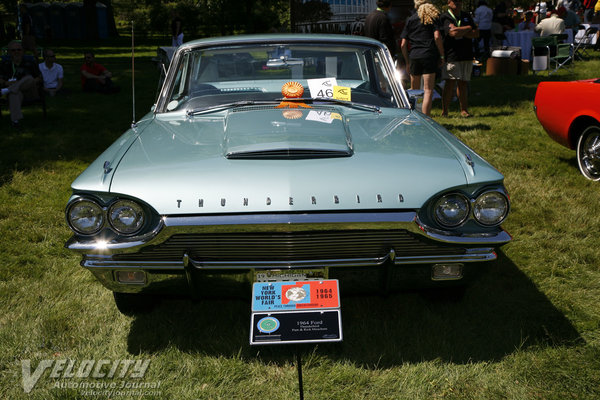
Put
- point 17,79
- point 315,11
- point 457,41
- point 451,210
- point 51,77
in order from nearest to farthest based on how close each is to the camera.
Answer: point 451,210, point 457,41, point 17,79, point 51,77, point 315,11

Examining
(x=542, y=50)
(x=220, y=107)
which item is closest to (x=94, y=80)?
(x=220, y=107)

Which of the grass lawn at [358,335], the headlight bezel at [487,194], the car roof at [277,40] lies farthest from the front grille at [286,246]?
the car roof at [277,40]

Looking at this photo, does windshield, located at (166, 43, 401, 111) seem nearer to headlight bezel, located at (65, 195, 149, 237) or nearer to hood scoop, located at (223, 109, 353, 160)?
hood scoop, located at (223, 109, 353, 160)

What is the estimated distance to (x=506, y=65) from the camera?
13359mm

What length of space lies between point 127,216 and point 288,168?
72 centimetres

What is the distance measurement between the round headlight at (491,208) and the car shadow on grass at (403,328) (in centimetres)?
22

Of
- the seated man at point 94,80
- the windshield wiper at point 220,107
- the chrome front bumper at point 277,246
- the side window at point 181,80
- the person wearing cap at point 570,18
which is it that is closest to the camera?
the chrome front bumper at point 277,246

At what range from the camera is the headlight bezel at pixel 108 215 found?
2.46m

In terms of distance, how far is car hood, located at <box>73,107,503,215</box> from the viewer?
2.39 meters

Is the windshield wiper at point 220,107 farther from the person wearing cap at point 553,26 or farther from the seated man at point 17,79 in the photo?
the person wearing cap at point 553,26

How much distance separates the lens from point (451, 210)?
252 cm

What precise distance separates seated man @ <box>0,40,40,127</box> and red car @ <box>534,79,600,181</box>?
22.9 ft

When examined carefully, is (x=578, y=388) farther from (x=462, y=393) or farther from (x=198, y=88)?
(x=198, y=88)

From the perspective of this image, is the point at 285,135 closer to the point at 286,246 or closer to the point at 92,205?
the point at 286,246
